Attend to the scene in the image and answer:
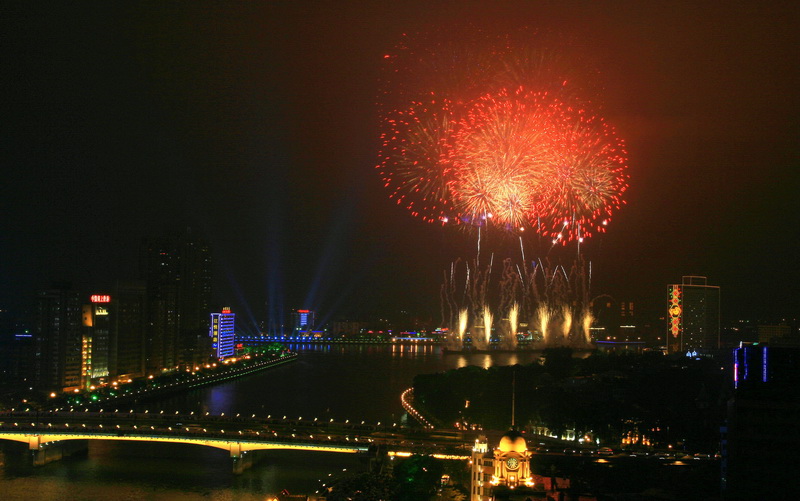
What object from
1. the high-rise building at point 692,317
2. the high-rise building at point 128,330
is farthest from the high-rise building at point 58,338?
the high-rise building at point 692,317

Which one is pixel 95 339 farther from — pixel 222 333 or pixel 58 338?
pixel 222 333

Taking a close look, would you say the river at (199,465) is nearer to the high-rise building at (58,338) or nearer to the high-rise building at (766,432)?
the high-rise building at (58,338)

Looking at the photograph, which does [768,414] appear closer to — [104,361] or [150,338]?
[104,361]

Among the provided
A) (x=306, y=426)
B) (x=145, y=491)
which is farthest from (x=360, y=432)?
(x=145, y=491)

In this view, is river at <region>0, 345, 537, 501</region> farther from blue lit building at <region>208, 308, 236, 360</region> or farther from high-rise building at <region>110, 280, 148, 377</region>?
blue lit building at <region>208, 308, 236, 360</region>

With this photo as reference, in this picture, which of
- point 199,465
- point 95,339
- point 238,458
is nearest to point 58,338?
point 95,339
